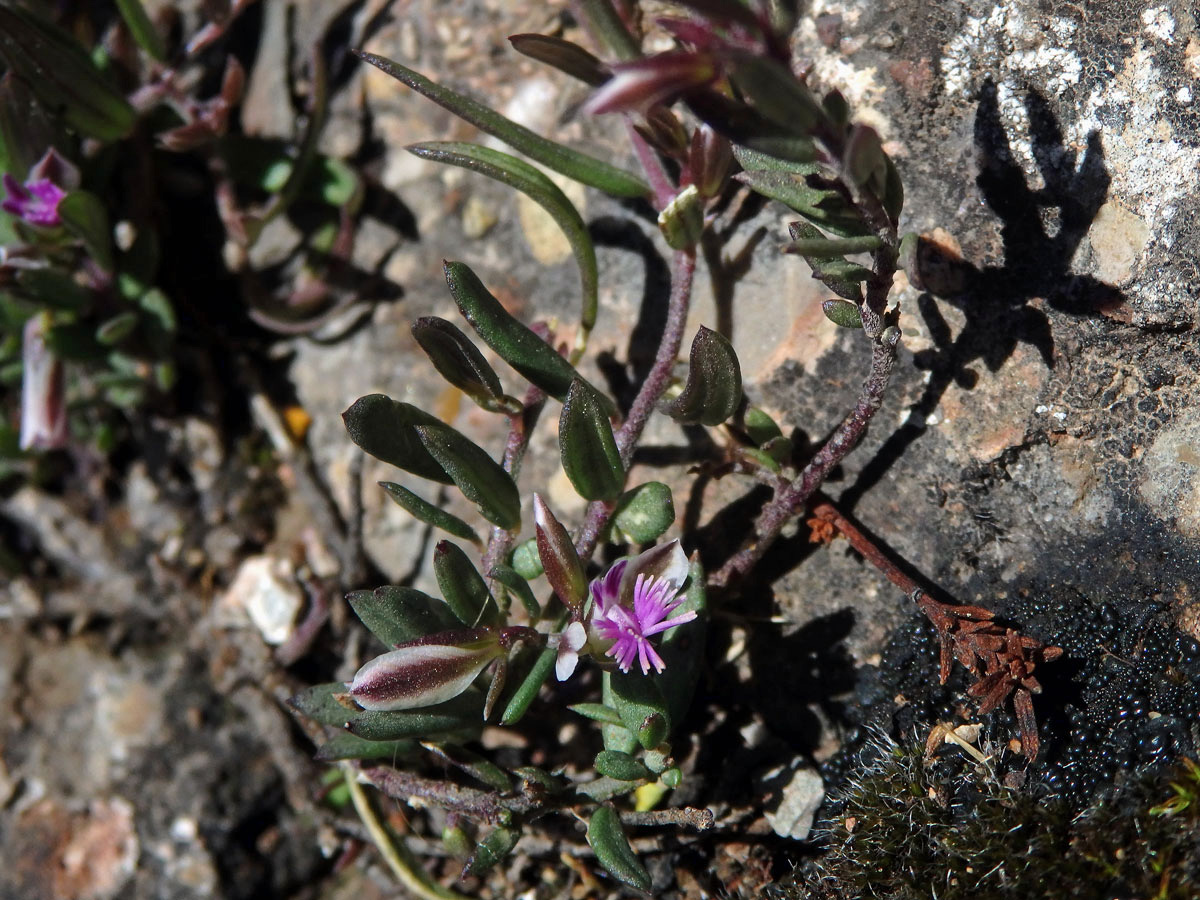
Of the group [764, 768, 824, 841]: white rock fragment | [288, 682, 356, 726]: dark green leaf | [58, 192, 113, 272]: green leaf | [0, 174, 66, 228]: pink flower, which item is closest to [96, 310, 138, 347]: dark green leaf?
[58, 192, 113, 272]: green leaf

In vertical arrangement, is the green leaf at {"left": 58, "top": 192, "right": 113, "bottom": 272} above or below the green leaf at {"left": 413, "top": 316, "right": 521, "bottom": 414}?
below

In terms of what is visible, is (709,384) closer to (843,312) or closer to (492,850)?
(843,312)

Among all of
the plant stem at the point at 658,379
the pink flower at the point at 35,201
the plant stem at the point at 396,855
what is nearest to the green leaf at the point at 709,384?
the plant stem at the point at 658,379

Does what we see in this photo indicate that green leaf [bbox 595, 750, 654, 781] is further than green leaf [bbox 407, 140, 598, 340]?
No

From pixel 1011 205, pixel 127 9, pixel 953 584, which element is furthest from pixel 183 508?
pixel 1011 205

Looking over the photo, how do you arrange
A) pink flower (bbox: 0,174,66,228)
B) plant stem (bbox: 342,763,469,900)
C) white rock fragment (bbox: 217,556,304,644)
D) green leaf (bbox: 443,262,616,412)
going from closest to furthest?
green leaf (bbox: 443,262,616,412), plant stem (bbox: 342,763,469,900), pink flower (bbox: 0,174,66,228), white rock fragment (bbox: 217,556,304,644)

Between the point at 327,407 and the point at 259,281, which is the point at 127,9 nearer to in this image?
the point at 259,281

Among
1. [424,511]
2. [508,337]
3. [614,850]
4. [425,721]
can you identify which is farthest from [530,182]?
[614,850]

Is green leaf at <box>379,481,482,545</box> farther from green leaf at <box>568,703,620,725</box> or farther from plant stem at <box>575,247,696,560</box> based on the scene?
green leaf at <box>568,703,620,725</box>
